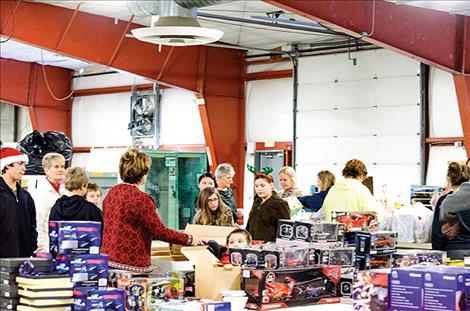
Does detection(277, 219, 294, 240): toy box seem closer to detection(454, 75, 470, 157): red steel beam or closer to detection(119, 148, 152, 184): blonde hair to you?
detection(119, 148, 152, 184): blonde hair

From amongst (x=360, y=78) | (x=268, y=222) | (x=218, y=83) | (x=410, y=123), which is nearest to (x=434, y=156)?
(x=410, y=123)

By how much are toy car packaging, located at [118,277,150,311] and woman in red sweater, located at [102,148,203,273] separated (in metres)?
0.85

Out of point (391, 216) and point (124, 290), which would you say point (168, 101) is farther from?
point (124, 290)

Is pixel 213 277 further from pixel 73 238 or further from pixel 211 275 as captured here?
pixel 73 238

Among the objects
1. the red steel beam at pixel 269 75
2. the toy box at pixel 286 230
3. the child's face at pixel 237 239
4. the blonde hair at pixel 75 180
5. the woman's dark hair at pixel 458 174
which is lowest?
the child's face at pixel 237 239

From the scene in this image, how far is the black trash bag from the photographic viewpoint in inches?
438

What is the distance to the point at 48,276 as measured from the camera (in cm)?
434

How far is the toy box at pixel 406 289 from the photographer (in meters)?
3.90

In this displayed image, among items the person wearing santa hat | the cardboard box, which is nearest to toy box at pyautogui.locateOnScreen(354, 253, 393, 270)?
the cardboard box

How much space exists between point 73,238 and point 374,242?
195cm

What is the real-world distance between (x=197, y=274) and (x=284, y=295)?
1.84 feet

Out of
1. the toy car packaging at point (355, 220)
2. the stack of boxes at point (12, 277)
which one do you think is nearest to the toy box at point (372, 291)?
the stack of boxes at point (12, 277)

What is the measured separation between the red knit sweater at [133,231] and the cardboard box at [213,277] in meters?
0.43

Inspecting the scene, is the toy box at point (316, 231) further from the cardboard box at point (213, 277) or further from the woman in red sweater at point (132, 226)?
the woman in red sweater at point (132, 226)
